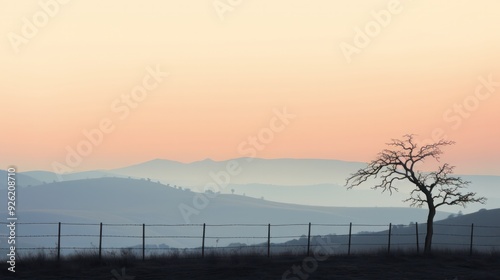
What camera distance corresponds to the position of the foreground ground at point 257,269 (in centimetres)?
3772

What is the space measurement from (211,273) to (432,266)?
12.3 meters

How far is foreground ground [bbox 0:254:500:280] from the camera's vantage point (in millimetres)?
37719

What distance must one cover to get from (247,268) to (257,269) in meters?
0.51

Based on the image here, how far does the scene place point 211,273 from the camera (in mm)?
38656

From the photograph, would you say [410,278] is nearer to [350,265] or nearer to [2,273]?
[350,265]

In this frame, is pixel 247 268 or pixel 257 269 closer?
pixel 257 269

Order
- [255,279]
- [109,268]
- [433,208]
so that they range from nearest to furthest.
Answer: [255,279] → [109,268] → [433,208]

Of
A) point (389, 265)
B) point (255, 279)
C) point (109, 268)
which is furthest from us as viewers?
point (389, 265)

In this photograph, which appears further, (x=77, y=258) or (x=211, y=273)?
(x=77, y=258)

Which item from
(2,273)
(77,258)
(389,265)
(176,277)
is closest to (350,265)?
(389,265)

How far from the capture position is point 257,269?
1575 inches

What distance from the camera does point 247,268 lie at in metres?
40.2

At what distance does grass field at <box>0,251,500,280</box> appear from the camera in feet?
124

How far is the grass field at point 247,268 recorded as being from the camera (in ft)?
124
